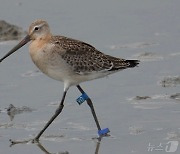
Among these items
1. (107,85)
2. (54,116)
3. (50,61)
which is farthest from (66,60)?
(107,85)

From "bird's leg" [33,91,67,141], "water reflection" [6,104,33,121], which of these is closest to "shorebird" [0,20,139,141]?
"bird's leg" [33,91,67,141]

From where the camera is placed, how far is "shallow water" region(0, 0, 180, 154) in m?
12.1

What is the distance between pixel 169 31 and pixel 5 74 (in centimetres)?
333

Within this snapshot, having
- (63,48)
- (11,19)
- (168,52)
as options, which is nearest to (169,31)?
(168,52)

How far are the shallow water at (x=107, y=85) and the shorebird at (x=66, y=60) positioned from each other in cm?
35

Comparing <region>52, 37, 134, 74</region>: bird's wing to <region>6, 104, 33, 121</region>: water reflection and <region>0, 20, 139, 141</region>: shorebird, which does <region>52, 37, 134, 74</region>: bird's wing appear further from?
<region>6, 104, 33, 121</region>: water reflection

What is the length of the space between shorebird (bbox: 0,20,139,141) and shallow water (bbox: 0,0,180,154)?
0.35m

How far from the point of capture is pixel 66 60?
41.2ft

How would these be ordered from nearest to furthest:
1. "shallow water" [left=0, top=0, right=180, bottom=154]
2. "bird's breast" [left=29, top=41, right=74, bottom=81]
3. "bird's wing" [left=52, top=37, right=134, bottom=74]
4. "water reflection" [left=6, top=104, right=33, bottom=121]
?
"shallow water" [left=0, top=0, right=180, bottom=154], "bird's breast" [left=29, top=41, right=74, bottom=81], "bird's wing" [left=52, top=37, right=134, bottom=74], "water reflection" [left=6, top=104, right=33, bottom=121]

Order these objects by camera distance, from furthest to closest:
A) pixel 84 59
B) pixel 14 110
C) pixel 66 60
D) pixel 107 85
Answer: pixel 107 85, pixel 14 110, pixel 84 59, pixel 66 60

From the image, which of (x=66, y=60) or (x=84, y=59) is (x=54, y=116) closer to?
(x=66, y=60)

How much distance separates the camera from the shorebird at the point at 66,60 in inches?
491

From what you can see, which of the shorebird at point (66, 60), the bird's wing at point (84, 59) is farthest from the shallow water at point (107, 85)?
the bird's wing at point (84, 59)

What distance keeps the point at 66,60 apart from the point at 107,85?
1.71m
